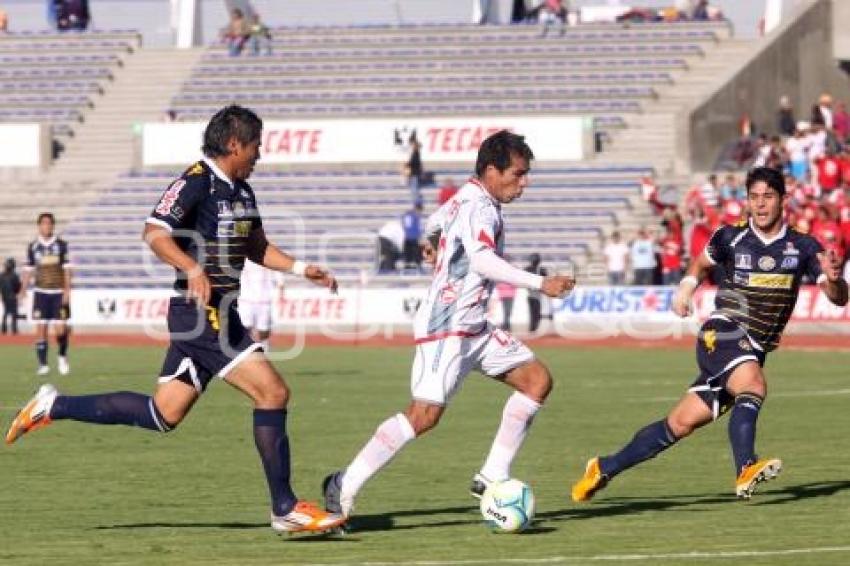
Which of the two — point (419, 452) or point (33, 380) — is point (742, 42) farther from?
point (419, 452)

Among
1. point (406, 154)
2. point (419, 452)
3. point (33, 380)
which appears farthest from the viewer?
point (406, 154)

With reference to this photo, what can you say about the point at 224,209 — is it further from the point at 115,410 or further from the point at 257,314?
the point at 257,314

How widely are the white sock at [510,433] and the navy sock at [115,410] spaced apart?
2.08 metres

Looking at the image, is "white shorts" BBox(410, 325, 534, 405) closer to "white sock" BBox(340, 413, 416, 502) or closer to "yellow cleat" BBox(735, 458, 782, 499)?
"white sock" BBox(340, 413, 416, 502)

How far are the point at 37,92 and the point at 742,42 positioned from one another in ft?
62.4

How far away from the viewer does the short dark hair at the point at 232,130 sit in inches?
481

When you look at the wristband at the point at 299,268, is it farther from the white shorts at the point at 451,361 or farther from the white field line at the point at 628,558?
the white field line at the point at 628,558

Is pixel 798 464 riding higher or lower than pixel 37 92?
lower

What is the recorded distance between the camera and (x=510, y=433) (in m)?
13.2

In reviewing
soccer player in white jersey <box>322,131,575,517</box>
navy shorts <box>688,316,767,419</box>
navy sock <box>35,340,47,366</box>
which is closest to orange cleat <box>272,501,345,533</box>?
soccer player in white jersey <box>322,131,575,517</box>

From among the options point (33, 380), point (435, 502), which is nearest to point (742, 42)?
point (33, 380)

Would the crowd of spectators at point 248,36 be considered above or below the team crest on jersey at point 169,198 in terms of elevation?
above

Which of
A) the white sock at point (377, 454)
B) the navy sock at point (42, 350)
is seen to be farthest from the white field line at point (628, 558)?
the navy sock at point (42, 350)

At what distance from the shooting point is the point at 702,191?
44.3 m
